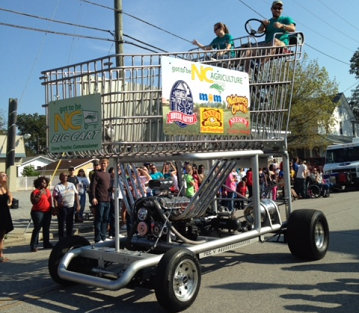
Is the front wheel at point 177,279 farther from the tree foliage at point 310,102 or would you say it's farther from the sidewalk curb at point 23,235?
the tree foliage at point 310,102

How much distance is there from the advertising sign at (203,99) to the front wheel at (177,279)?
145 cm

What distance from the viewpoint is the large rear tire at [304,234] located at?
6.93m

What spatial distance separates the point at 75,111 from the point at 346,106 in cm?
5646

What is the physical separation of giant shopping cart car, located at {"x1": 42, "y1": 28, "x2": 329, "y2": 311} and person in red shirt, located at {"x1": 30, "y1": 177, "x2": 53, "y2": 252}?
3.06 metres

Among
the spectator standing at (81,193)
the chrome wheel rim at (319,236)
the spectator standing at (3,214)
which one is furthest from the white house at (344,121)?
the spectator standing at (3,214)

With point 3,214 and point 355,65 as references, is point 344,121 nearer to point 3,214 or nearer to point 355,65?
point 355,65

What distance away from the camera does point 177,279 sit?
202 inches

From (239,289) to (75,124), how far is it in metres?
3.00

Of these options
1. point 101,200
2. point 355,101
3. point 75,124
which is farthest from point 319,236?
point 355,101

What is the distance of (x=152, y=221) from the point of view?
591 centimetres

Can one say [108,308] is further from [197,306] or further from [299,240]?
[299,240]

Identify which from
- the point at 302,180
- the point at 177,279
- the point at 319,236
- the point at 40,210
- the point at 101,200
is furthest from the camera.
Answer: the point at 302,180

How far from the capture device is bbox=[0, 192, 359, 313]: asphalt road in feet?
17.4

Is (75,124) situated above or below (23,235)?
above
